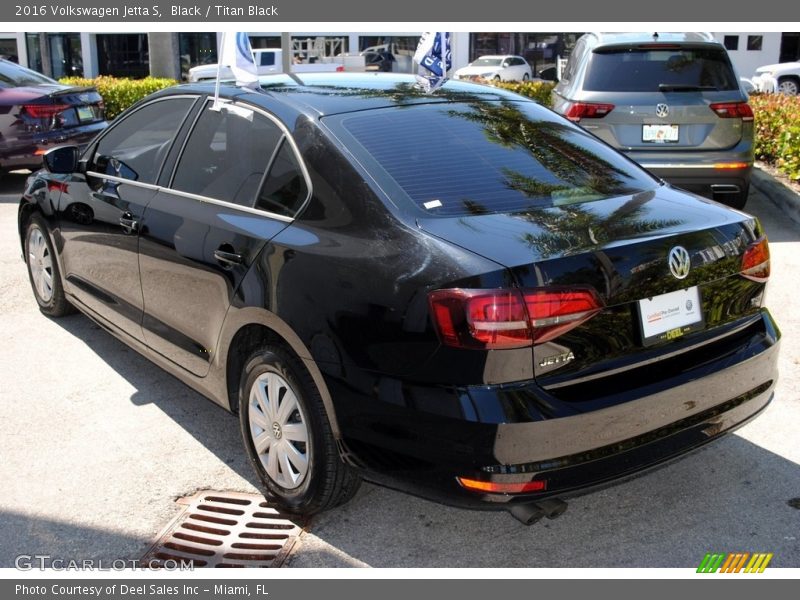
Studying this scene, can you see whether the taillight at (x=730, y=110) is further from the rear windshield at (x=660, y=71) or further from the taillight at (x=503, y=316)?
the taillight at (x=503, y=316)

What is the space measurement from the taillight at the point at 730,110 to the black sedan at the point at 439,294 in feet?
13.5

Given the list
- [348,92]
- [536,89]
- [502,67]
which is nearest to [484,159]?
[348,92]

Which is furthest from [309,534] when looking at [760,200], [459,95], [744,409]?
[760,200]

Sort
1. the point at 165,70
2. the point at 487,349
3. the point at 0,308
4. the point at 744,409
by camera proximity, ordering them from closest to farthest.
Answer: the point at 487,349 → the point at 744,409 → the point at 0,308 → the point at 165,70

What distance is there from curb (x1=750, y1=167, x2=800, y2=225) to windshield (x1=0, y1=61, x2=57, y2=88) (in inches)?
337

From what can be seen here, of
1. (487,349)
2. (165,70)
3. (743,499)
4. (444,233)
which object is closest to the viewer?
(487,349)

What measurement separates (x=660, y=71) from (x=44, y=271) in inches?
215

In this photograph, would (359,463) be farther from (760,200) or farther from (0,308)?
(760,200)

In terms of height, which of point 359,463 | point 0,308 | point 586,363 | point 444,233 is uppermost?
point 444,233

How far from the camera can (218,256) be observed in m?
3.80

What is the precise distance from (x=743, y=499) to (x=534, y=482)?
133 centimetres

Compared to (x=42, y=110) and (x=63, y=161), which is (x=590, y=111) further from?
(x=42, y=110)

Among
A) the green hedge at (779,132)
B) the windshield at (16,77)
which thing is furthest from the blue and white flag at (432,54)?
the windshield at (16,77)

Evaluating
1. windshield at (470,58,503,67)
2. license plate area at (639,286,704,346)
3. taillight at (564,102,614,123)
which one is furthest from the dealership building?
license plate area at (639,286,704,346)
